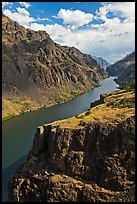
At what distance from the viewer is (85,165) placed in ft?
136

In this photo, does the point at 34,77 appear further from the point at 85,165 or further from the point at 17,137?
the point at 85,165

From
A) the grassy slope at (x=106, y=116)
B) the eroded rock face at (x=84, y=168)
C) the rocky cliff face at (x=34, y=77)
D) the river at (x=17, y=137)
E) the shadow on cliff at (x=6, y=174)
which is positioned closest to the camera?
the eroded rock face at (x=84, y=168)

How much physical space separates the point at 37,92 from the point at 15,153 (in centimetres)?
7799

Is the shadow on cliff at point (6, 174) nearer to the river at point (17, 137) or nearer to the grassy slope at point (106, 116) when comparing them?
the river at point (17, 137)

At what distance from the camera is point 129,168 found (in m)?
39.3

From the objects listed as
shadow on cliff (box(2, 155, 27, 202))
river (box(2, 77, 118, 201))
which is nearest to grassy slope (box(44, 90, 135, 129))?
shadow on cliff (box(2, 155, 27, 202))

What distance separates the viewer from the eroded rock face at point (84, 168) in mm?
39188

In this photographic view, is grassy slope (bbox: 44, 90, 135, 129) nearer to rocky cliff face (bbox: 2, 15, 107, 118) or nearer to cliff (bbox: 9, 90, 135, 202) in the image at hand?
cliff (bbox: 9, 90, 135, 202)

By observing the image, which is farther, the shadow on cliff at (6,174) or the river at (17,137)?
the river at (17,137)

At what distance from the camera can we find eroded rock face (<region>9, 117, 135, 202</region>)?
39188 millimetres

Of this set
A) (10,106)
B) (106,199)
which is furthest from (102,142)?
(10,106)

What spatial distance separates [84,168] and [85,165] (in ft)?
1.44

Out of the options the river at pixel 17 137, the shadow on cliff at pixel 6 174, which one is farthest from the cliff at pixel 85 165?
the river at pixel 17 137

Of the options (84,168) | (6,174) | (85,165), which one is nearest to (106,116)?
(85,165)
